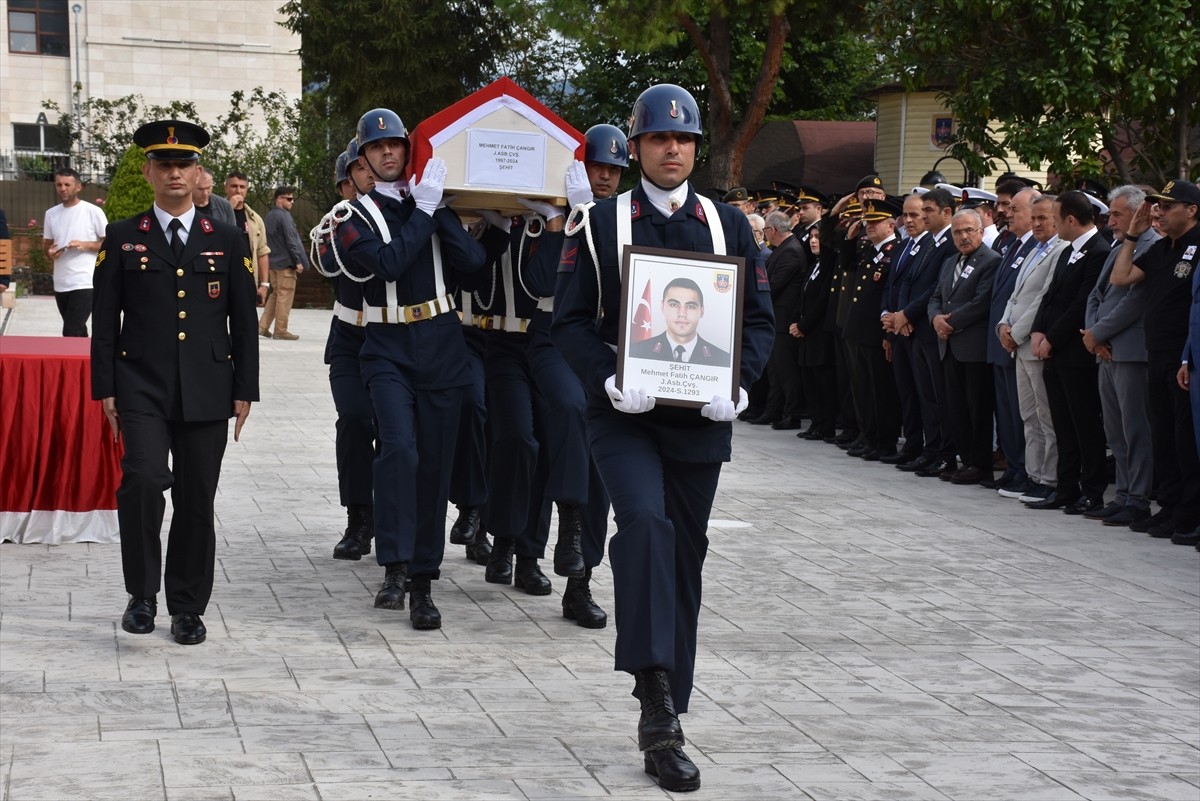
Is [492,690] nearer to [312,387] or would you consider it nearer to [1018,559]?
[1018,559]

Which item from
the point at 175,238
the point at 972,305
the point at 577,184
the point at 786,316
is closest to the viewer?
the point at 175,238

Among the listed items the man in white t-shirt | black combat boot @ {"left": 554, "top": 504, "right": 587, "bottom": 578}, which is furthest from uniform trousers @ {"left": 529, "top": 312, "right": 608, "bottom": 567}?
the man in white t-shirt

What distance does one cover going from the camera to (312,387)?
17.9m

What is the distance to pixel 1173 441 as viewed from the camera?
420 inches

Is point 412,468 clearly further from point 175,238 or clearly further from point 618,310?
point 618,310

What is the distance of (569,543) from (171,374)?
6.97 ft

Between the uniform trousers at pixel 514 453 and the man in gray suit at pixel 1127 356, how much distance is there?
4374 mm

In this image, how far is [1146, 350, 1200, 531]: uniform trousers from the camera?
10.4 m

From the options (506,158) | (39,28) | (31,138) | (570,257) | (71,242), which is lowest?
(71,242)

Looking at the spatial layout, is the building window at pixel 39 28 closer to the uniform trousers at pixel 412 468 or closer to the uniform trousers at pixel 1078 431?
the uniform trousers at pixel 1078 431

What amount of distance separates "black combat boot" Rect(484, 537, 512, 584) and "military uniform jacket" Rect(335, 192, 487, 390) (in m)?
1.16

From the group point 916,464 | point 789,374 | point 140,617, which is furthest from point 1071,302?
point 140,617

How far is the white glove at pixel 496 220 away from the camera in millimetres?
8062

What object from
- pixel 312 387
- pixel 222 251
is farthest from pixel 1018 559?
pixel 312 387
